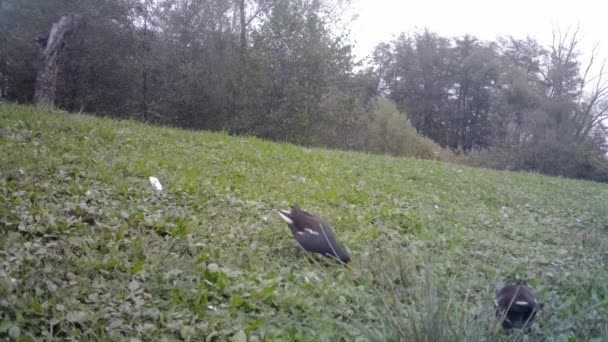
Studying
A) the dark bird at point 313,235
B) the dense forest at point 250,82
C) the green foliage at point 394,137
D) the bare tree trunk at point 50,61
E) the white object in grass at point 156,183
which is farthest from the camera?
the green foliage at point 394,137

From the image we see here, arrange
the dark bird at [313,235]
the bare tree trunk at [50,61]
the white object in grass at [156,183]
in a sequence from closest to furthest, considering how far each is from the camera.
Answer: the dark bird at [313,235] → the white object in grass at [156,183] → the bare tree trunk at [50,61]

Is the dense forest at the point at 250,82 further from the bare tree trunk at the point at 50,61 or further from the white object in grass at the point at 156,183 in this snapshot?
the white object in grass at the point at 156,183

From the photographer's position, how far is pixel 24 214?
3.62m

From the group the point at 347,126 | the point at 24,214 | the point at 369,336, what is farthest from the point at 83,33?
the point at 369,336

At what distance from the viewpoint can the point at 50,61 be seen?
1099 cm

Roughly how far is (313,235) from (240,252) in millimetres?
608

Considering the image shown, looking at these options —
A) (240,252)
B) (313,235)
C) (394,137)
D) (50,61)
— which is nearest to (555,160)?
(394,137)

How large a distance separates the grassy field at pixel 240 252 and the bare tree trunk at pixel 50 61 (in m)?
3.72

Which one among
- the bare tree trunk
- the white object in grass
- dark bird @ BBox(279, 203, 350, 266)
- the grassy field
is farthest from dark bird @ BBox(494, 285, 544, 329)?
the bare tree trunk

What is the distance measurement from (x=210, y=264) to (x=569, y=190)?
1126 centimetres

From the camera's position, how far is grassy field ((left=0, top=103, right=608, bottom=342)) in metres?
2.40

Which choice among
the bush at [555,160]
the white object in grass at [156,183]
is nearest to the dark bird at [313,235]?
the white object in grass at [156,183]

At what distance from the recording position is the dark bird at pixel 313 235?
11.6 feet

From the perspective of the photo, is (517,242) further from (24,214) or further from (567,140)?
(567,140)
